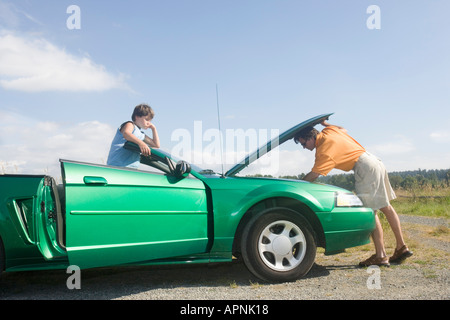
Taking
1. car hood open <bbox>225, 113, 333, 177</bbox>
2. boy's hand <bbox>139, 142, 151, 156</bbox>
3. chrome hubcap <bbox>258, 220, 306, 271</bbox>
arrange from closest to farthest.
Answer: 1. chrome hubcap <bbox>258, 220, 306, 271</bbox>
2. boy's hand <bbox>139, 142, 151, 156</bbox>
3. car hood open <bbox>225, 113, 333, 177</bbox>

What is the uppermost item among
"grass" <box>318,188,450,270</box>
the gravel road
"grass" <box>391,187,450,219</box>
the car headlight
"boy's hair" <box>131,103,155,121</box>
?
"boy's hair" <box>131,103,155,121</box>

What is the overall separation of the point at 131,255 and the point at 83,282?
3.34 feet

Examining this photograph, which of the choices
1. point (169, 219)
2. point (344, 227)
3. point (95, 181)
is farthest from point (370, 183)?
point (95, 181)

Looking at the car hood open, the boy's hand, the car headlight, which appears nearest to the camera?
the boy's hand

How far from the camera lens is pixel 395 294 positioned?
12.0 feet

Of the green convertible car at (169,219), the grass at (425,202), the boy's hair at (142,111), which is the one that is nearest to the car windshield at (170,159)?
the green convertible car at (169,219)

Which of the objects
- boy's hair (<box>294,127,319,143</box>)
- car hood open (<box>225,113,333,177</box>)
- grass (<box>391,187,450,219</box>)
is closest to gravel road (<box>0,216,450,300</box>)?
car hood open (<box>225,113,333,177</box>)

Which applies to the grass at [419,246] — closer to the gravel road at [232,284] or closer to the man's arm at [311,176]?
the gravel road at [232,284]

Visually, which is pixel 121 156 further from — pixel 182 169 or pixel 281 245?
pixel 281 245

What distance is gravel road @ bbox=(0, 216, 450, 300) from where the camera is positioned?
3.65 m

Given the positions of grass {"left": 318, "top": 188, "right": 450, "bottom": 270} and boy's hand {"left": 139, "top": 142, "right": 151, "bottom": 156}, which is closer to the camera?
boy's hand {"left": 139, "top": 142, "right": 151, "bottom": 156}

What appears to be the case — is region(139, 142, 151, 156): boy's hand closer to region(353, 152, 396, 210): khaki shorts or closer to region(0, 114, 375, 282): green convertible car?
region(0, 114, 375, 282): green convertible car

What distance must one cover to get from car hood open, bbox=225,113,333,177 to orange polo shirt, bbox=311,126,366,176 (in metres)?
0.28
